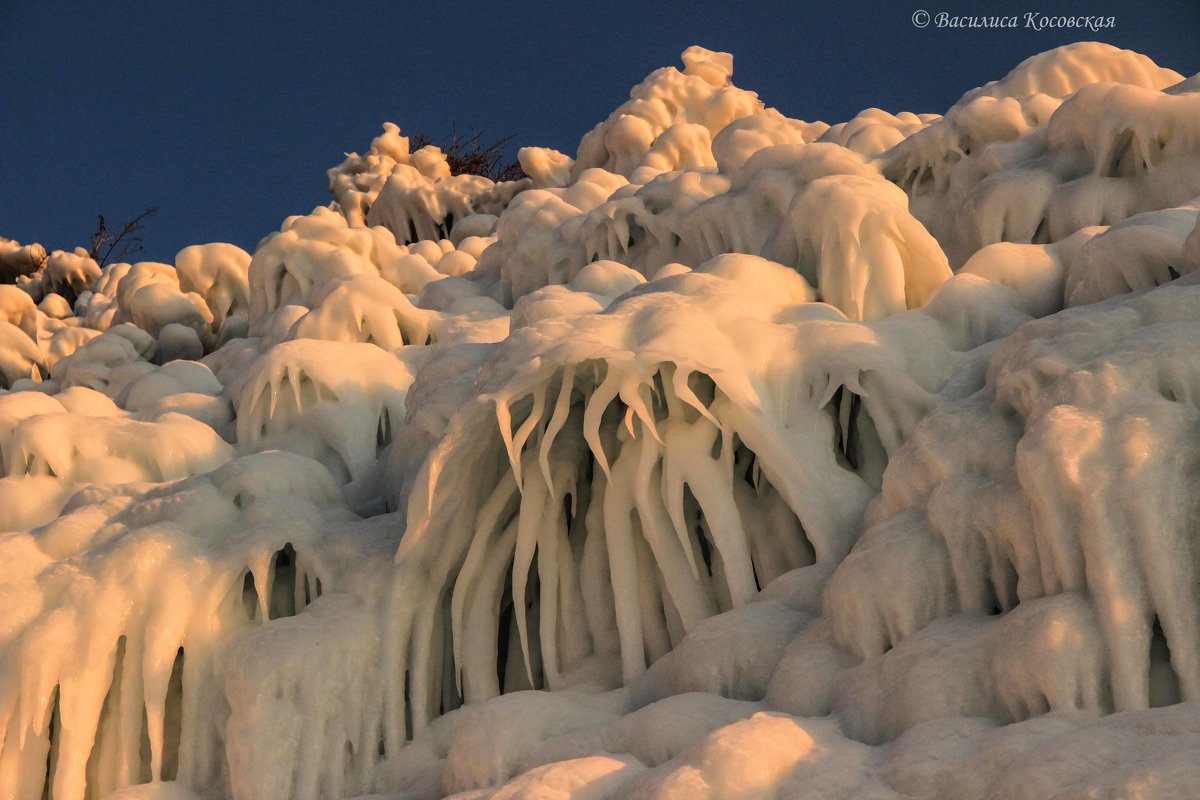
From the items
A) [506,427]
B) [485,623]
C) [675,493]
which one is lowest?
[485,623]

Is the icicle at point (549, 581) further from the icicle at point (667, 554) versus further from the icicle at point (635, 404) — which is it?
the icicle at point (635, 404)

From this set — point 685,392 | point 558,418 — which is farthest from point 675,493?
point 558,418

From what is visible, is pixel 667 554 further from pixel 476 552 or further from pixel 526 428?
pixel 476 552

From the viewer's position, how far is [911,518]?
228 inches

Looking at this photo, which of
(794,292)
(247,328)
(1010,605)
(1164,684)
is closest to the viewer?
(1164,684)

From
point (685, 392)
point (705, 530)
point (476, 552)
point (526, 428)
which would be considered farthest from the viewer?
point (476, 552)

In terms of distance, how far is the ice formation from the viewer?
4594 mm

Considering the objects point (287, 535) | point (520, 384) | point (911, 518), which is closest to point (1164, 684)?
point (911, 518)

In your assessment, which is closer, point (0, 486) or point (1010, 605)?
point (1010, 605)

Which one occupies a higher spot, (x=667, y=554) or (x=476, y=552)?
(x=476, y=552)

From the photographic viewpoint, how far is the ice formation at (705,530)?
4594 mm

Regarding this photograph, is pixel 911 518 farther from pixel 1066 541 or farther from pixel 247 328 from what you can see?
pixel 247 328

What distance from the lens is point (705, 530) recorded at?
7074 millimetres

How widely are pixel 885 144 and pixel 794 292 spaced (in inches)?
226
